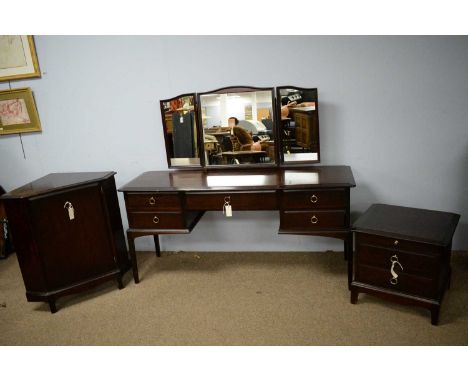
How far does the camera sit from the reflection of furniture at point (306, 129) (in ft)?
9.19

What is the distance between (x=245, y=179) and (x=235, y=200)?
0.65 ft

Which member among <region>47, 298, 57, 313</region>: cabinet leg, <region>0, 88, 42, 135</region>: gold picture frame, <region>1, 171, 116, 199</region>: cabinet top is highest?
<region>0, 88, 42, 135</region>: gold picture frame

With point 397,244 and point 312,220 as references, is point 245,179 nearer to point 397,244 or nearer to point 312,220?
point 312,220

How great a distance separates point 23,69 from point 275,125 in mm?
2071

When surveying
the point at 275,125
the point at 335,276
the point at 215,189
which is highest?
the point at 275,125

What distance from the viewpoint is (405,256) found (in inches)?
87.5

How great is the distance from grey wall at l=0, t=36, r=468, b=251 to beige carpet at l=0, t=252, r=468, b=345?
13.7 inches

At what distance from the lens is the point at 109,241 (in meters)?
2.82

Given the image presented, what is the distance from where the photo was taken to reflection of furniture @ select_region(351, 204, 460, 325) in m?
2.17

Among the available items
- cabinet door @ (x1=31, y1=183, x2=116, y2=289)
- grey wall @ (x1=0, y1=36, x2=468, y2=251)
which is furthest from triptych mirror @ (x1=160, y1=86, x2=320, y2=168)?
cabinet door @ (x1=31, y1=183, x2=116, y2=289)

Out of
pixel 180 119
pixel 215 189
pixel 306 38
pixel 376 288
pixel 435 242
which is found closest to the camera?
pixel 435 242

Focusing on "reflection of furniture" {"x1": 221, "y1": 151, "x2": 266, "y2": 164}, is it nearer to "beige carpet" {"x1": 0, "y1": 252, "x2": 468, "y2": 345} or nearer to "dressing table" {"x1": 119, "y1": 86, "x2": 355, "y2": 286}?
"dressing table" {"x1": 119, "y1": 86, "x2": 355, "y2": 286}

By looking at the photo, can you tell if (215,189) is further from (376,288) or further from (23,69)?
(23,69)

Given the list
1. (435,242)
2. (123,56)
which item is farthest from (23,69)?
(435,242)
